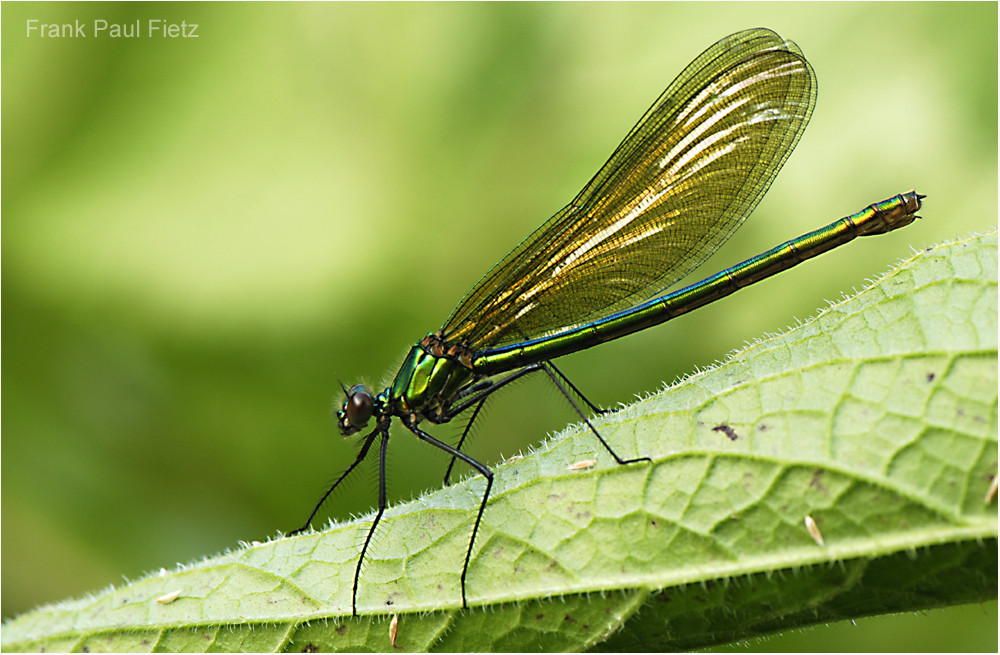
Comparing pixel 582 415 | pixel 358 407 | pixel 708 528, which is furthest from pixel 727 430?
pixel 358 407

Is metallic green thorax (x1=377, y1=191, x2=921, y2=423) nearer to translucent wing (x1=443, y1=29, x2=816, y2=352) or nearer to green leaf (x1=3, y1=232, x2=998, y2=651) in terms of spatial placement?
translucent wing (x1=443, y1=29, x2=816, y2=352)

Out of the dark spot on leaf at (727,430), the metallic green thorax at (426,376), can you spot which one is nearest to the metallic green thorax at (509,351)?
the metallic green thorax at (426,376)

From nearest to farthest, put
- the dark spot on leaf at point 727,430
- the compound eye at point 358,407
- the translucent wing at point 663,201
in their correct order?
1. the dark spot on leaf at point 727,430
2. the translucent wing at point 663,201
3. the compound eye at point 358,407

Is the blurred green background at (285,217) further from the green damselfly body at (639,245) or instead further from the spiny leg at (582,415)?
the spiny leg at (582,415)

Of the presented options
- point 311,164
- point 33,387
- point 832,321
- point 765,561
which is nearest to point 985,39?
point 832,321

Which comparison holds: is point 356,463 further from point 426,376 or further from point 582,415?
point 582,415

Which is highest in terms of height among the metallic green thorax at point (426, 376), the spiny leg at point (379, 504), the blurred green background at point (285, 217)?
the blurred green background at point (285, 217)

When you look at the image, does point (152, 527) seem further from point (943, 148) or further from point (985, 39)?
point (985, 39)
